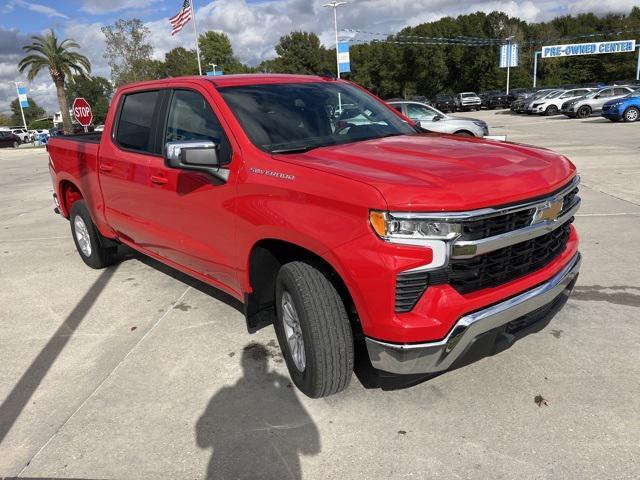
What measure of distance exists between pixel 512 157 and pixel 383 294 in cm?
117

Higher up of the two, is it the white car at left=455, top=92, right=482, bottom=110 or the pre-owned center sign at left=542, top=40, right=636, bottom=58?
the pre-owned center sign at left=542, top=40, right=636, bottom=58

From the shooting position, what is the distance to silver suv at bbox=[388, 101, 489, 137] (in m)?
13.6

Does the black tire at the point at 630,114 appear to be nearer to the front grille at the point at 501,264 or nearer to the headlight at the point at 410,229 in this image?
the front grille at the point at 501,264

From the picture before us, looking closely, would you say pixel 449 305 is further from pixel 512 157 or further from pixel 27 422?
pixel 27 422

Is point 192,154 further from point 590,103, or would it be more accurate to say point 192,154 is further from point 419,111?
point 590,103

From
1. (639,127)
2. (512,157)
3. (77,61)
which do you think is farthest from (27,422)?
(77,61)

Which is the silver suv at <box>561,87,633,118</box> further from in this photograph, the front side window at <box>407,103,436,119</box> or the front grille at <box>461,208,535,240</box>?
the front grille at <box>461,208,535,240</box>

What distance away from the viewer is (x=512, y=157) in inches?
116

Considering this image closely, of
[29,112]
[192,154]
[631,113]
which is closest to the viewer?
→ [192,154]

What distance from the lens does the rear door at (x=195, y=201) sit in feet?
10.8

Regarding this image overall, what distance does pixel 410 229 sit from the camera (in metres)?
2.41

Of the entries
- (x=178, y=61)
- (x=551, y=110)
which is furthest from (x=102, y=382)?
(x=178, y=61)

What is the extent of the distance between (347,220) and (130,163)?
2.44m

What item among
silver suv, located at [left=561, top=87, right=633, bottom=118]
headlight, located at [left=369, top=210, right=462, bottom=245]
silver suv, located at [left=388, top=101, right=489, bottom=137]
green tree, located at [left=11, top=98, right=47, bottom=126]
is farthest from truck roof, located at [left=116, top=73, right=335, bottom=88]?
green tree, located at [left=11, top=98, right=47, bottom=126]
